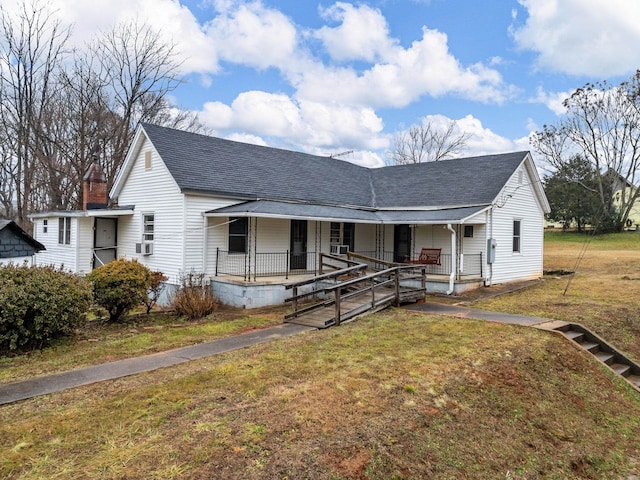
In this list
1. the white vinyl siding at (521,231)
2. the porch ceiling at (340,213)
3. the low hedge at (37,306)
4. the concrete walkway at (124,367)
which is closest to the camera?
the concrete walkway at (124,367)

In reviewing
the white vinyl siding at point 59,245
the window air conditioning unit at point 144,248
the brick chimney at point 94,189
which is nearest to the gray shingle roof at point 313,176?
the window air conditioning unit at point 144,248

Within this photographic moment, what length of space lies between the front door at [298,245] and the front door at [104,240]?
7.46m

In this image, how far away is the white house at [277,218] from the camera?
1433 cm

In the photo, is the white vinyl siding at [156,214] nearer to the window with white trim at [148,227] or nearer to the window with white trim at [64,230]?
the window with white trim at [148,227]

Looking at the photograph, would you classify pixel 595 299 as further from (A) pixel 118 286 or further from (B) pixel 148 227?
(B) pixel 148 227

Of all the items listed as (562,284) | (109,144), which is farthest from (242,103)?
(562,284)

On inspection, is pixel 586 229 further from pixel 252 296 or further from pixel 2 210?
pixel 2 210

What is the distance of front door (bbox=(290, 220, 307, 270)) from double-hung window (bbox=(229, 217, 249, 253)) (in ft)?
6.74

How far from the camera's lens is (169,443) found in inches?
161

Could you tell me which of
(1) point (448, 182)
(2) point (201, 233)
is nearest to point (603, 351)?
(1) point (448, 182)

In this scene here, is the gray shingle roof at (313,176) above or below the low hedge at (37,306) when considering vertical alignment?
above

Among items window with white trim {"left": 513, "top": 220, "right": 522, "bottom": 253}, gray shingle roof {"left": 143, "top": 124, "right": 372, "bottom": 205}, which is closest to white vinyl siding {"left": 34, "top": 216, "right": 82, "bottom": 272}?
gray shingle roof {"left": 143, "top": 124, "right": 372, "bottom": 205}

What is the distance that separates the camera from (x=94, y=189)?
18172mm

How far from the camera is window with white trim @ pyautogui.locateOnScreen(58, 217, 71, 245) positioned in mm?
17312
